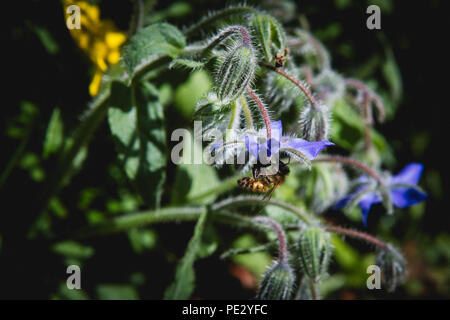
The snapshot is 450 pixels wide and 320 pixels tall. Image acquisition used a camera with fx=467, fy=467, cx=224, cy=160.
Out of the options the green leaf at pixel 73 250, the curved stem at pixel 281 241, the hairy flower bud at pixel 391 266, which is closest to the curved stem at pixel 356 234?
the hairy flower bud at pixel 391 266

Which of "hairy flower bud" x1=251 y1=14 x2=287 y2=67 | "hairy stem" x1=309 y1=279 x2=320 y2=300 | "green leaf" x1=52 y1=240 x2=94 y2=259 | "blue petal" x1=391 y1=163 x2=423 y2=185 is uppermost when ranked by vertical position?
"hairy flower bud" x1=251 y1=14 x2=287 y2=67

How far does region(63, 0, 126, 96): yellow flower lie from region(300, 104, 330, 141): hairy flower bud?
0.54 metres

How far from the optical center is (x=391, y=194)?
4.11 ft

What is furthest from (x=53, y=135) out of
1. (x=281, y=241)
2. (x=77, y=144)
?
(x=281, y=241)

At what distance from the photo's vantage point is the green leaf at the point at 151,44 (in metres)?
0.96

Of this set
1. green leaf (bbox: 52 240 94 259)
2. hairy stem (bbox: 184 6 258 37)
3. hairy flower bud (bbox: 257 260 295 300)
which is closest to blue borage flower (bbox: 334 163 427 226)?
hairy flower bud (bbox: 257 260 295 300)

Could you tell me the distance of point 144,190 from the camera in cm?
110

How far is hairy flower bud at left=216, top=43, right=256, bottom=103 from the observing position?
886mm

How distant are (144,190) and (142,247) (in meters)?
0.48

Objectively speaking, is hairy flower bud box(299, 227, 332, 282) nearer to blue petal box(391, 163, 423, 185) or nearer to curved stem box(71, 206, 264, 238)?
curved stem box(71, 206, 264, 238)

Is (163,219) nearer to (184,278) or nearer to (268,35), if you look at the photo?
(184,278)

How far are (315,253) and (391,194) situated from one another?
0.35m
